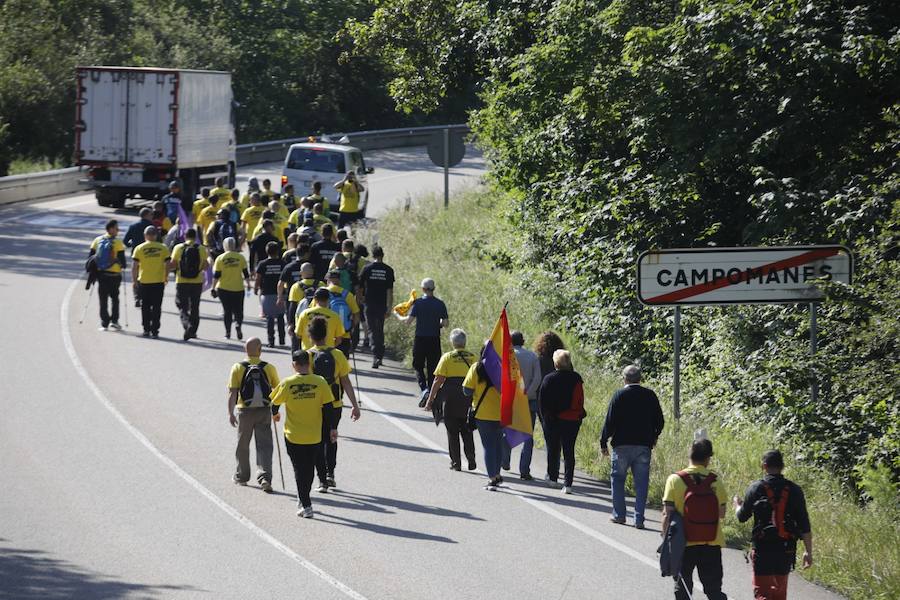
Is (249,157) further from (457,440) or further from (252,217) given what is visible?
(457,440)

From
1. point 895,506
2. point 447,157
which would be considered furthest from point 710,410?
point 447,157

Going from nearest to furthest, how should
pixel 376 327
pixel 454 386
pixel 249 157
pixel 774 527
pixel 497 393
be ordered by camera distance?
pixel 774 527, pixel 497 393, pixel 454 386, pixel 376 327, pixel 249 157

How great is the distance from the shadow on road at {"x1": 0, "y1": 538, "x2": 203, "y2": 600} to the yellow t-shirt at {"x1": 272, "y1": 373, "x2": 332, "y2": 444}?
2462 mm

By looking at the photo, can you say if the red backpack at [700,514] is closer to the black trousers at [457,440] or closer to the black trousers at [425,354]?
the black trousers at [457,440]

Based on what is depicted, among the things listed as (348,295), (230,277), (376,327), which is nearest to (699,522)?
(348,295)

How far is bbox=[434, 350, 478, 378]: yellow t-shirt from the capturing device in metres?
14.2

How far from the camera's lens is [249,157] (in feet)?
167

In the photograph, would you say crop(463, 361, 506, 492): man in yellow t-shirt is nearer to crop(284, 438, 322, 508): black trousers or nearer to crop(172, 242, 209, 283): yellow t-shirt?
crop(284, 438, 322, 508): black trousers

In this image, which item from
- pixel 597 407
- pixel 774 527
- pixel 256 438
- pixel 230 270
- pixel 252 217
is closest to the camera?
pixel 774 527

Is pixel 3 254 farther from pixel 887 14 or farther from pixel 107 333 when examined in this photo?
pixel 887 14

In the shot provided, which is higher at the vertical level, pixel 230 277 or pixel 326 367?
pixel 230 277

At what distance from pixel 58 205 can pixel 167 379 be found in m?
19.9

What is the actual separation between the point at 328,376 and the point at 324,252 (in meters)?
7.49

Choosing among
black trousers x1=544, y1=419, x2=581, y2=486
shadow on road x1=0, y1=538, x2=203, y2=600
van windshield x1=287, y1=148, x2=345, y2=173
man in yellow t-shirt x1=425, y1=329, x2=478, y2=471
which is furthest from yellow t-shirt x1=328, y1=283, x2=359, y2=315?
van windshield x1=287, y1=148, x2=345, y2=173
